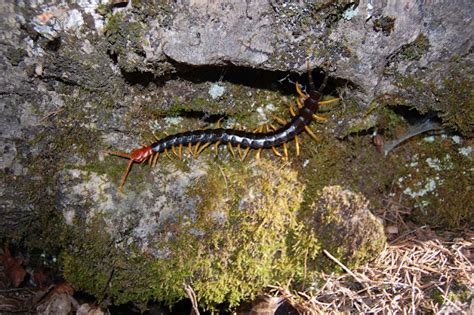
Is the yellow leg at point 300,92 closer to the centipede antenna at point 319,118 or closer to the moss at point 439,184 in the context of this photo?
the centipede antenna at point 319,118

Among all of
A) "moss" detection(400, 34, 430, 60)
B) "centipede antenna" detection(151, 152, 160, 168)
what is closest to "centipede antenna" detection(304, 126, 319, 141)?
"moss" detection(400, 34, 430, 60)

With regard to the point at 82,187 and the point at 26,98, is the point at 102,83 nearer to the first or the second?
the point at 26,98

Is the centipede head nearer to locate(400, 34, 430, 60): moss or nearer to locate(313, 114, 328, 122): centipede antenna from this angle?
locate(313, 114, 328, 122): centipede antenna

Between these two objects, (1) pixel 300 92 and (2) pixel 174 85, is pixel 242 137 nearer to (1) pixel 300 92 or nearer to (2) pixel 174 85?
(1) pixel 300 92

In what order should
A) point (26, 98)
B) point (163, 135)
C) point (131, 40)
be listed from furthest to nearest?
point (163, 135) < point (26, 98) < point (131, 40)

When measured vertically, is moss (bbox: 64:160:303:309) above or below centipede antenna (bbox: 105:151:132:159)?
below

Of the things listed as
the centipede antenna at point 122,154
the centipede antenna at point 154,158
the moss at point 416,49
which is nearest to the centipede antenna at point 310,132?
the moss at point 416,49

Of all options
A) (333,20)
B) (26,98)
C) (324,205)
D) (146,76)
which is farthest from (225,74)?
(26,98)
